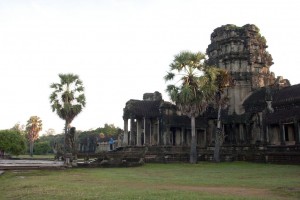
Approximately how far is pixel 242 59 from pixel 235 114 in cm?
735

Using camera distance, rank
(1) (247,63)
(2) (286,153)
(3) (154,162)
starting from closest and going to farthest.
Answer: (2) (286,153)
(3) (154,162)
(1) (247,63)

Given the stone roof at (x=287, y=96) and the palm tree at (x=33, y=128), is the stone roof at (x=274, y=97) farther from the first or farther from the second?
the palm tree at (x=33, y=128)

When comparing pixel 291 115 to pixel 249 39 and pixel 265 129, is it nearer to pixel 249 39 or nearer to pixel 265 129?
pixel 265 129

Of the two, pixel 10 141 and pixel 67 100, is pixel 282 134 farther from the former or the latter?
pixel 10 141

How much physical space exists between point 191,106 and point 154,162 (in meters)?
6.99

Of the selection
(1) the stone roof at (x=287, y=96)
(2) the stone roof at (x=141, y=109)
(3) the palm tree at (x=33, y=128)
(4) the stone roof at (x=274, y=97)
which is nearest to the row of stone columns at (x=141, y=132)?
(2) the stone roof at (x=141, y=109)

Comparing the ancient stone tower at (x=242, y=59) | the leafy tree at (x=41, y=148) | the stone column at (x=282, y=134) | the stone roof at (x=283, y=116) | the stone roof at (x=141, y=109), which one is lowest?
the leafy tree at (x=41, y=148)

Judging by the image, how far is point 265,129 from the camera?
3581 cm

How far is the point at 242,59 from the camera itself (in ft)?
141

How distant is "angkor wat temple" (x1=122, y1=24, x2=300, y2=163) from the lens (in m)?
35.8

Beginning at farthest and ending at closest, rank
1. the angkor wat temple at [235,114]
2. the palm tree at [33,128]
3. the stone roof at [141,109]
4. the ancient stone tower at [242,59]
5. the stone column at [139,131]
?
the palm tree at [33,128], the stone column at [139,131], the ancient stone tower at [242,59], the stone roof at [141,109], the angkor wat temple at [235,114]

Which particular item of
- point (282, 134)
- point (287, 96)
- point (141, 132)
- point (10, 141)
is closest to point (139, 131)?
point (141, 132)

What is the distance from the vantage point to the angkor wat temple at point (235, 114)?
35812mm

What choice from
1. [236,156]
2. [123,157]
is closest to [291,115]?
[236,156]
